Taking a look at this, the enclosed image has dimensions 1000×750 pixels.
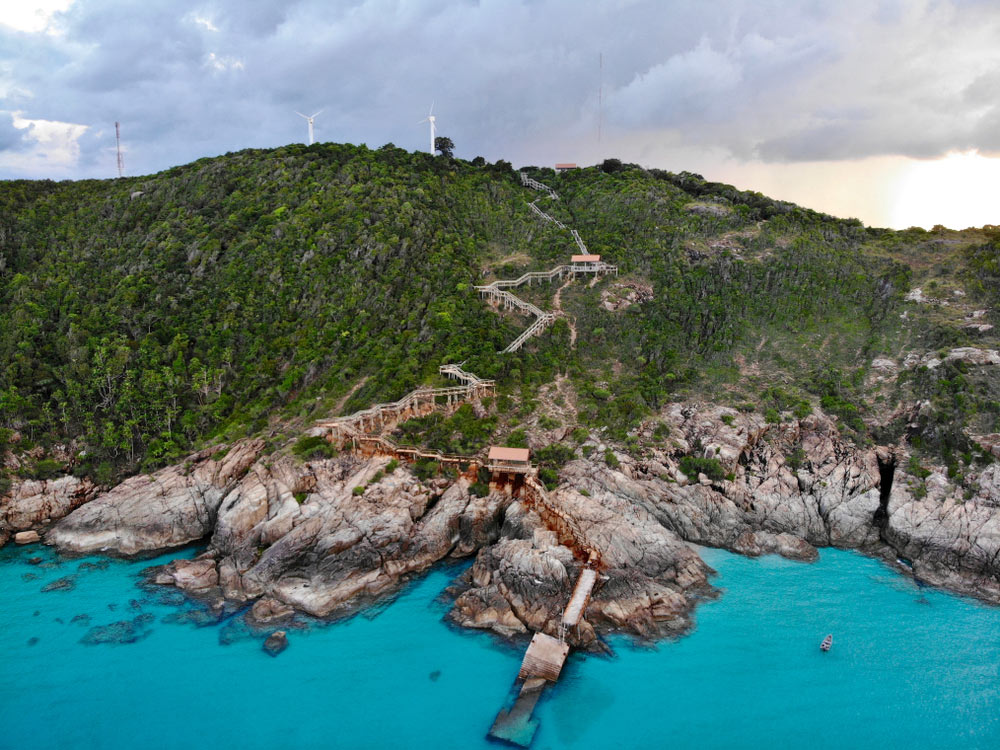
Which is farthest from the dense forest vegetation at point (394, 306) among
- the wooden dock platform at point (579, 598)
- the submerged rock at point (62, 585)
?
the wooden dock platform at point (579, 598)

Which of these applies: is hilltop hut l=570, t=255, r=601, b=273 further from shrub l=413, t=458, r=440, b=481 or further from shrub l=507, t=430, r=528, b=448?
shrub l=413, t=458, r=440, b=481

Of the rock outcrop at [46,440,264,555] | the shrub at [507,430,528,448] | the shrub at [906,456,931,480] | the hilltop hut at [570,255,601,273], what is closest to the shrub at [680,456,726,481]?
the shrub at [507,430,528,448]

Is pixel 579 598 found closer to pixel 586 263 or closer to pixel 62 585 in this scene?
pixel 62 585

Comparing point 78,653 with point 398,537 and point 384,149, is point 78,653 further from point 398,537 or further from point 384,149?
point 384,149

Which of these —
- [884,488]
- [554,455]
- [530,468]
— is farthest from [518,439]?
[884,488]

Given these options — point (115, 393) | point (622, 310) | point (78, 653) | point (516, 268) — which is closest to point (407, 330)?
point (516, 268)

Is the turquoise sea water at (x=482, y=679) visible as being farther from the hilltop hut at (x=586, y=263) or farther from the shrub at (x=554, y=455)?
the hilltop hut at (x=586, y=263)
